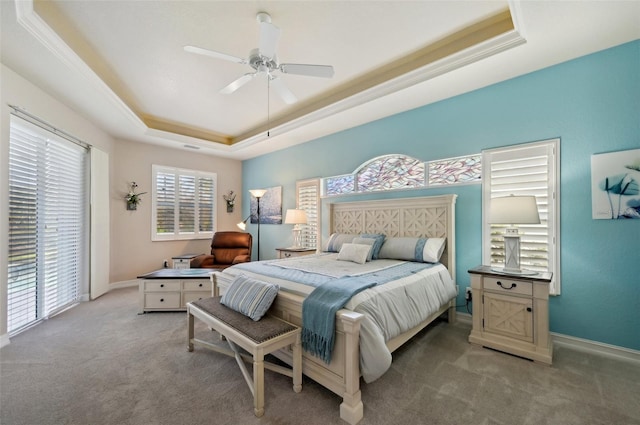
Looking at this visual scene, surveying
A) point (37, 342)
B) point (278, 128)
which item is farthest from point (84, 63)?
point (37, 342)

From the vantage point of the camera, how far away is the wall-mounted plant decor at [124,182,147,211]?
510 cm

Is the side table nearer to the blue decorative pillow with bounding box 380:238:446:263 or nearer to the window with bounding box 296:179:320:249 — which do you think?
the window with bounding box 296:179:320:249

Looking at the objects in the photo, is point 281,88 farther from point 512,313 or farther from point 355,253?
point 512,313

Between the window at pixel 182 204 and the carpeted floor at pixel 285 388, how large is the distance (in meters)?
3.04

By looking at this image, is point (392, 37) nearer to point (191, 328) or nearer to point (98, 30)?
point (98, 30)

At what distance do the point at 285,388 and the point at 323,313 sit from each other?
2.27ft

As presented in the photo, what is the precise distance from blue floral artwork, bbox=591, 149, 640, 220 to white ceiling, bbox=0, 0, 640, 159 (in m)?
1.03

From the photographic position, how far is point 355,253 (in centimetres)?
327

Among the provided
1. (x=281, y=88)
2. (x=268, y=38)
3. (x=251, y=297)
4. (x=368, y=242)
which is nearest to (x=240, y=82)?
(x=281, y=88)

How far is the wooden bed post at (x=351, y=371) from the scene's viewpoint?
1.65 metres

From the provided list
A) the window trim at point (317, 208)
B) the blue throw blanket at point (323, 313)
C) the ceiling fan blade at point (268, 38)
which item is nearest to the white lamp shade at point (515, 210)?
the blue throw blanket at point (323, 313)

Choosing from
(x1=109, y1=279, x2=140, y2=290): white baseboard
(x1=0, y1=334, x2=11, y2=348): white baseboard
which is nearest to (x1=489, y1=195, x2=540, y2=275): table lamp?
(x1=0, y1=334, x2=11, y2=348): white baseboard

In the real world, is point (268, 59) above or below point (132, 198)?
above

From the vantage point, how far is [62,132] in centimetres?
363
